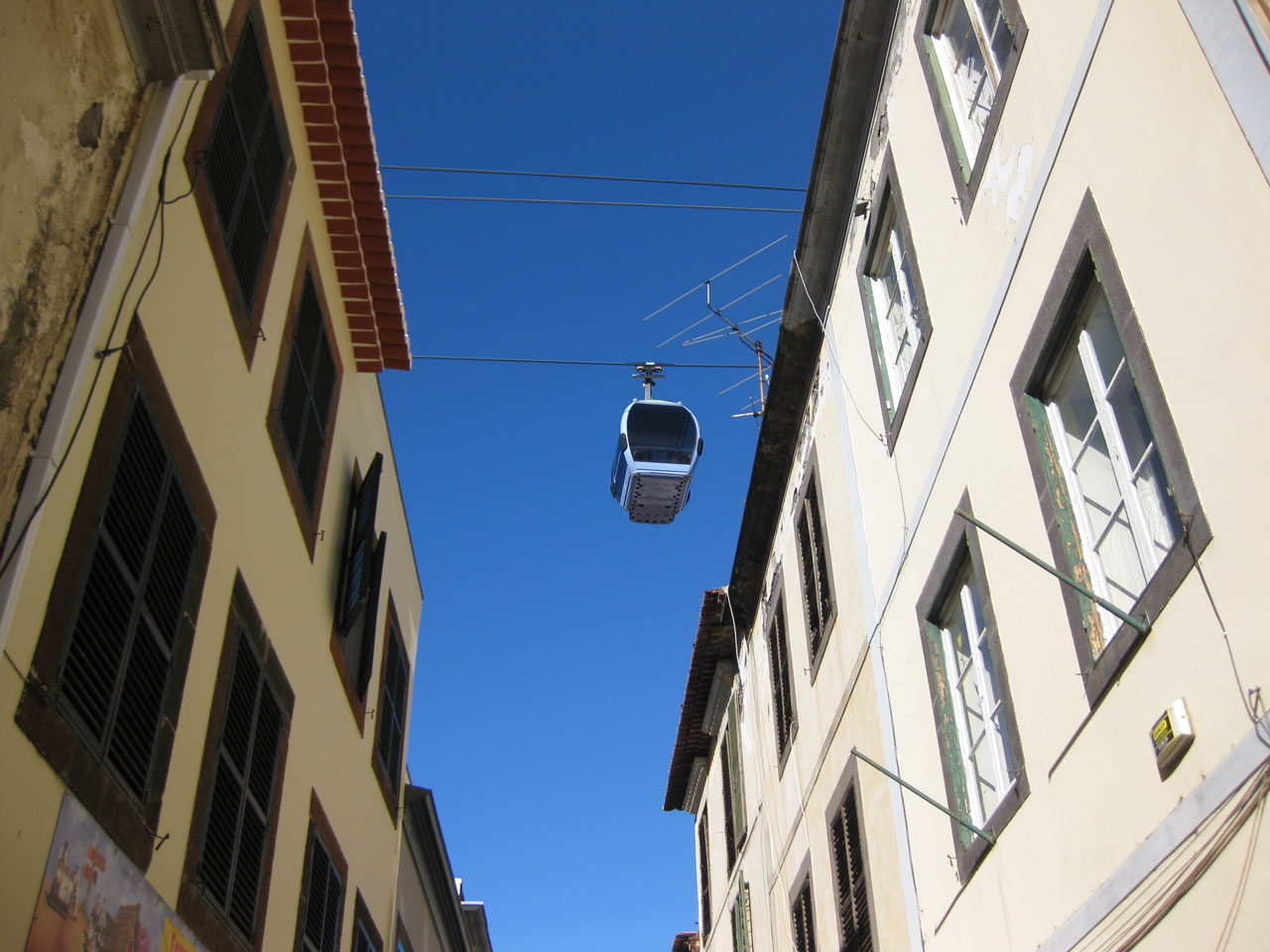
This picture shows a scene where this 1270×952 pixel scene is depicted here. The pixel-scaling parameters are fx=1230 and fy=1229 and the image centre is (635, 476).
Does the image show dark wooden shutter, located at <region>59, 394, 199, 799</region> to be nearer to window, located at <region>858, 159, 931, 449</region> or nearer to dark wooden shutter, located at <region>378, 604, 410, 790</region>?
window, located at <region>858, 159, 931, 449</region>

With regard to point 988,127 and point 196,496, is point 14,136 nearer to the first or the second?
point 196,496

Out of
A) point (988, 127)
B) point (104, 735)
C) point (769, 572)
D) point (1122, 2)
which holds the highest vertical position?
point (769, 572)

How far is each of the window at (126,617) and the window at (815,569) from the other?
6420 millimetres

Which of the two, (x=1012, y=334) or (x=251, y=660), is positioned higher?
(x=1012, y=334)

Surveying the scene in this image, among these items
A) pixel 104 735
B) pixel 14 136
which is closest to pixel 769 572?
pixel 104 735

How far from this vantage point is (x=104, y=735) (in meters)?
5.34

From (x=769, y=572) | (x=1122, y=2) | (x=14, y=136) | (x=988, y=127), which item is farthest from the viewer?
(x=769, y=572)

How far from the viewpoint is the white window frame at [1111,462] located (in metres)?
5.52

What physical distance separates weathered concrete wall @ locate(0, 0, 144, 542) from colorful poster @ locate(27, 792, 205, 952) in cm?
142

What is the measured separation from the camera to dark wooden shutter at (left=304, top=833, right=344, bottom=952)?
8.81m

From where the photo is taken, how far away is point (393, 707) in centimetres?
1284

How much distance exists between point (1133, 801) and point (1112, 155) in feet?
9.73

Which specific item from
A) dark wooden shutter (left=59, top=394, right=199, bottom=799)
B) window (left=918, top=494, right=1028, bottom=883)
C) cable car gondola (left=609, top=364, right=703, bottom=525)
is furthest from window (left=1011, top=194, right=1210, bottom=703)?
cable car gondola (left=609, top=364, right=703, bottom=525)

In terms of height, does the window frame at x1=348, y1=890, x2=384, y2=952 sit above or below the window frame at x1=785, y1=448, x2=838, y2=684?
below
